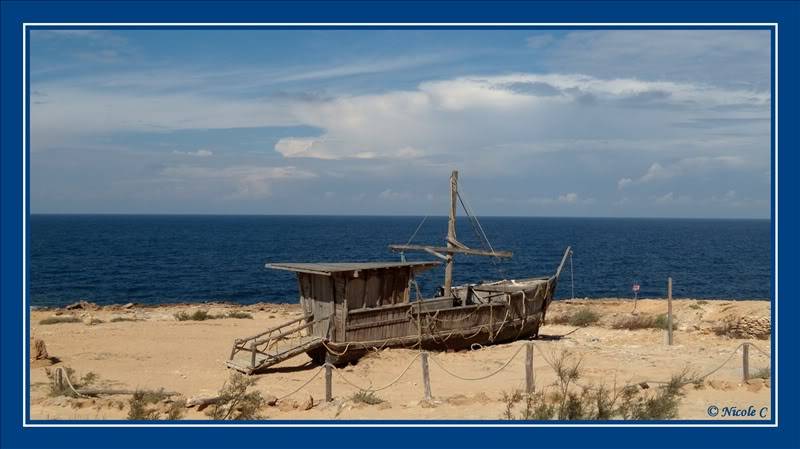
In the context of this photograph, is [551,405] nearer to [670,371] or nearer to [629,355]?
[670,371]

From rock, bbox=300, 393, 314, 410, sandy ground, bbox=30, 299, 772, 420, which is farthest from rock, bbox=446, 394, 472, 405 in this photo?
rock, bbox=300, 393, 314, 410

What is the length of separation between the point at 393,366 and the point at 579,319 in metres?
11.1

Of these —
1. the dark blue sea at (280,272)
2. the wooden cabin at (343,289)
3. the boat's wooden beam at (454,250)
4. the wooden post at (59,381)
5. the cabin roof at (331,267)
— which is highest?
the boat's wooden beam at (454,250)

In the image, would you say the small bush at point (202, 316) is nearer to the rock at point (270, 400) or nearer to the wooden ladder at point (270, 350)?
the wooden ladder at point (270, 350)

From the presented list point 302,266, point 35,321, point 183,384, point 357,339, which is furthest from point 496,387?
point 35,321

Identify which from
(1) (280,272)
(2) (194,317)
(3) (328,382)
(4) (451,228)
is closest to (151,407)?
(3) (328,382)

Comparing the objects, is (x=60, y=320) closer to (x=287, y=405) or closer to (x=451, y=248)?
(x=451, y=248)

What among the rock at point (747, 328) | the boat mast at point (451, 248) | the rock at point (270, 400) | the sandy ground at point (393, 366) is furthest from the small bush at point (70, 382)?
the rock at point (747, 328)

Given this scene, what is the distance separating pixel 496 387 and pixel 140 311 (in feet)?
69.1

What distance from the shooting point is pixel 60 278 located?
56125 mm

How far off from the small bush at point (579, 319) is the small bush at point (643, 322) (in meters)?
0.94

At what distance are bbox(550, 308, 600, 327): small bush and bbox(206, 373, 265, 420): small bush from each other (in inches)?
617

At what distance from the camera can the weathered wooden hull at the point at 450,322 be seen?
18403 millimetres

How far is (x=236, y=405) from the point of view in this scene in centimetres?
1309
